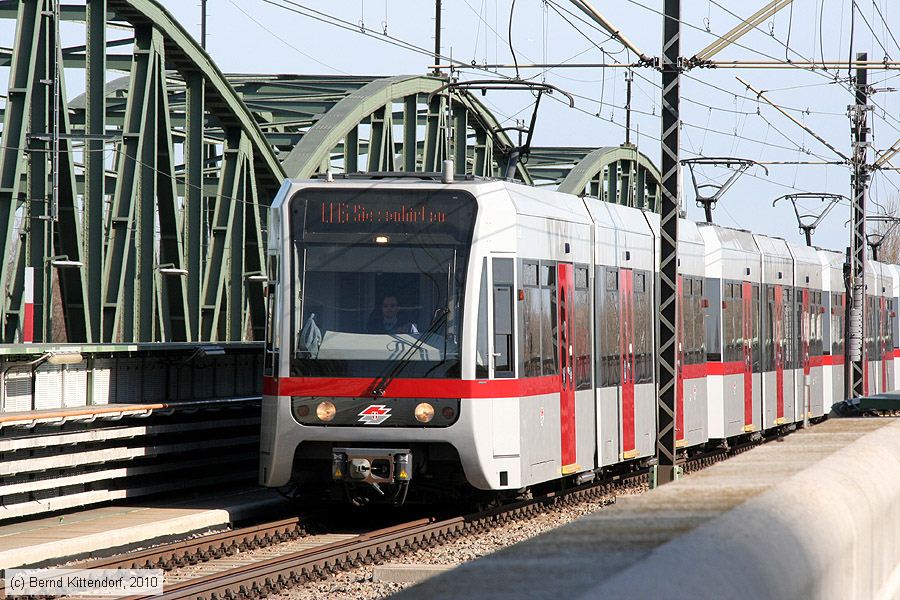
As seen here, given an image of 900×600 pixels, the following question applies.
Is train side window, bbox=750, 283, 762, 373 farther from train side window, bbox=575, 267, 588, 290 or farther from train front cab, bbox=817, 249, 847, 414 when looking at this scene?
train side window, bbox=575, 267, 588, 290

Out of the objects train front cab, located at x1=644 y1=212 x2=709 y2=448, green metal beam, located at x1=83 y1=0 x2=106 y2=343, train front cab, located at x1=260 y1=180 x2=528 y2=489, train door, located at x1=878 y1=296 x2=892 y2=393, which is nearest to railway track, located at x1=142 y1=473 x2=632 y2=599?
train front cab, located at x1=260 y1=180 x2=528 y2=489

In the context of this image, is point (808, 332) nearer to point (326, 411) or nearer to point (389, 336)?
point (389, 336)

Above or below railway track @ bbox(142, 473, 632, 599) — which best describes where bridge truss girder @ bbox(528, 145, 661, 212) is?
above

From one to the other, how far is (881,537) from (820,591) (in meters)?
1.84

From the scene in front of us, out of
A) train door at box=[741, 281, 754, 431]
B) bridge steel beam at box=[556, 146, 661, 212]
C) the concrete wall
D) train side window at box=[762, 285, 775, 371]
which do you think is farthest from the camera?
bridge steel beam at box=[556, 146, 661, 212]

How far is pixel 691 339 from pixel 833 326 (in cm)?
1298

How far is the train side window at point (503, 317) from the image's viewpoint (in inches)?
540

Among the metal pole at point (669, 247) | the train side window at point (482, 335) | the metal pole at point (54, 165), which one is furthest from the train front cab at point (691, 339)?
the metal pole at point (54, 165)

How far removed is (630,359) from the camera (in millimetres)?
18188

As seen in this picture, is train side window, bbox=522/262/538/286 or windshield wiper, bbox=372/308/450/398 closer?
windshield wiper, bbox=372/308/450/398

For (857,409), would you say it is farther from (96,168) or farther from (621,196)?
(621,196)

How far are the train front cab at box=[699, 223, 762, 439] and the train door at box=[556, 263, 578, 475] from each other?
674cm

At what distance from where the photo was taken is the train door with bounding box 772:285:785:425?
26594 mm

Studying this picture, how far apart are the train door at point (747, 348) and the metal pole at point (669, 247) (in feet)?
22.0
